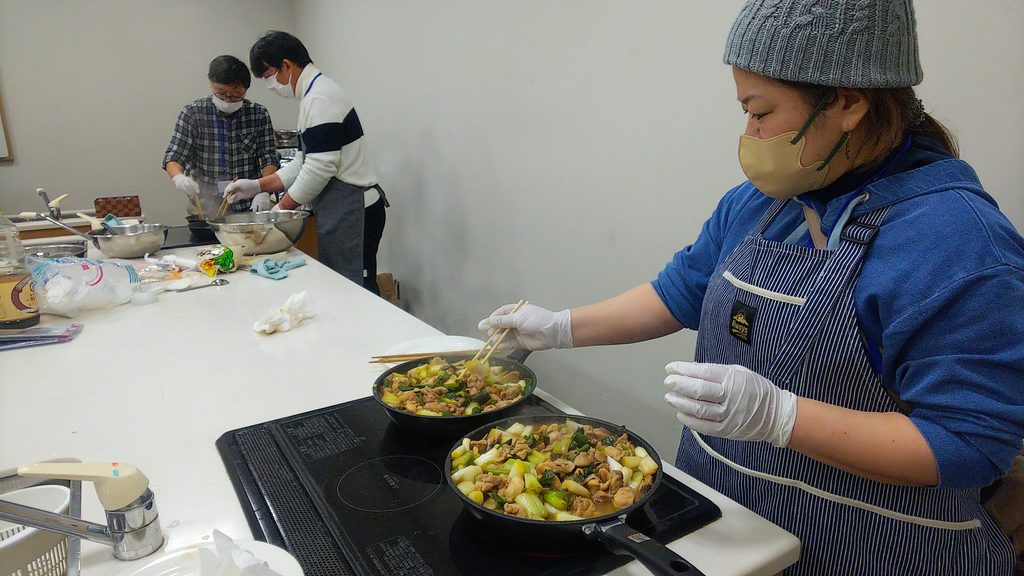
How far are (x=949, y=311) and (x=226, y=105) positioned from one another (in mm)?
4302

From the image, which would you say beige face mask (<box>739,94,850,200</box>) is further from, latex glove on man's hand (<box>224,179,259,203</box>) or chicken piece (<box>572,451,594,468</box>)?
latex glove on man's hand (<box>224,179,259,203</box>)

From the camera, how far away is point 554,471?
3.26 feet

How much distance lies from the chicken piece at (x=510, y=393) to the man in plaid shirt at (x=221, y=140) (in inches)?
127

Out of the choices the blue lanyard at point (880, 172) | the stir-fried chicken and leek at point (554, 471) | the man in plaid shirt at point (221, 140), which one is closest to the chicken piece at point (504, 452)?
the stir-fried chicken and leek at point (554, 471)

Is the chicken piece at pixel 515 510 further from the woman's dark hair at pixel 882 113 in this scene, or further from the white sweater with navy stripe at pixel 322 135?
the white sweater with navy stripe at pixel 322 135

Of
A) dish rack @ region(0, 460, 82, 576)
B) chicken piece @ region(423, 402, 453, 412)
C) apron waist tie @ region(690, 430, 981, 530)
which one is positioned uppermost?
chicken piece @ region(423, 402, 453, 412)

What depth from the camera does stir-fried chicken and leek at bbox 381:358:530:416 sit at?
1.23m

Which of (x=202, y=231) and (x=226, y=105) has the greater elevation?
(x=226, y=105)

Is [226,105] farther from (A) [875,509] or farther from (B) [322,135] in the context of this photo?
(A) [875,509]

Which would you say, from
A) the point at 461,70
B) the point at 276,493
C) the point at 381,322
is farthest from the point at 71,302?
the point at 461,70

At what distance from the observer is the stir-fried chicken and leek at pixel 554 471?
932 mm

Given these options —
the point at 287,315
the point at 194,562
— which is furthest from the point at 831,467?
the point at 287,315

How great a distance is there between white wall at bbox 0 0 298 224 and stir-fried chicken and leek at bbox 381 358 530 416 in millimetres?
5341

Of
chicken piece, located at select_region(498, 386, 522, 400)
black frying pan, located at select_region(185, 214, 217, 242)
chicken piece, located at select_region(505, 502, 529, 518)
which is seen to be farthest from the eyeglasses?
chicken piece, located at select_region(505, 502, 529, 518)
